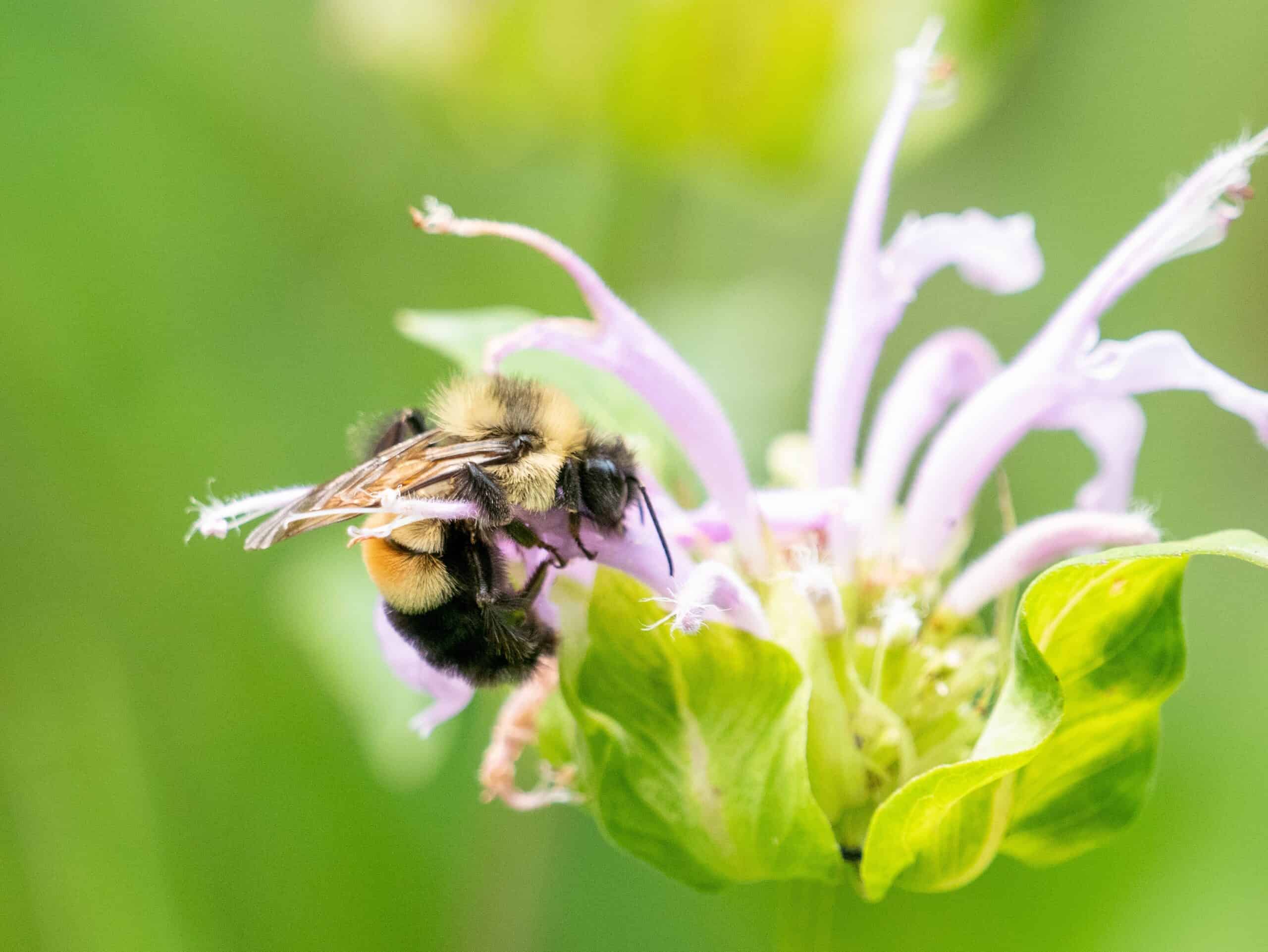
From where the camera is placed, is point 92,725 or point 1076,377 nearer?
point 1076,377

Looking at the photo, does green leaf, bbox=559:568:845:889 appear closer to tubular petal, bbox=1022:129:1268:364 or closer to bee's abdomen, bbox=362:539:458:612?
bee's abdomen, bbox=362:539:458:612

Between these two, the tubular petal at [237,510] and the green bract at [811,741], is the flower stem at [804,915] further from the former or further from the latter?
the tubular petal at [237,510]

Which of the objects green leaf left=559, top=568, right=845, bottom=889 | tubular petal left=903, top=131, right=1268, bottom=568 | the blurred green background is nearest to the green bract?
green leaf left=559, top=568, right=845, bottom=889

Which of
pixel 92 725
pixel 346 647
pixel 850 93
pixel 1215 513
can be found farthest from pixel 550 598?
pixel 1215 513

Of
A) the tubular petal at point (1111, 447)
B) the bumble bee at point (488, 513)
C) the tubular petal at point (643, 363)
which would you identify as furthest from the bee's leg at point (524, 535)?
the tubular petal at point (1111, 447)

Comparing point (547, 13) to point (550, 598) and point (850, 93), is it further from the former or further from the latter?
point (550, 598)

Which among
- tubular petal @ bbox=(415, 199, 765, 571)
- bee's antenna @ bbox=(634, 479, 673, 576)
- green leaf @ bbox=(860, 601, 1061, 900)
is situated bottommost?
green leaf @ bbox=(860, 601, 1061, 900)
